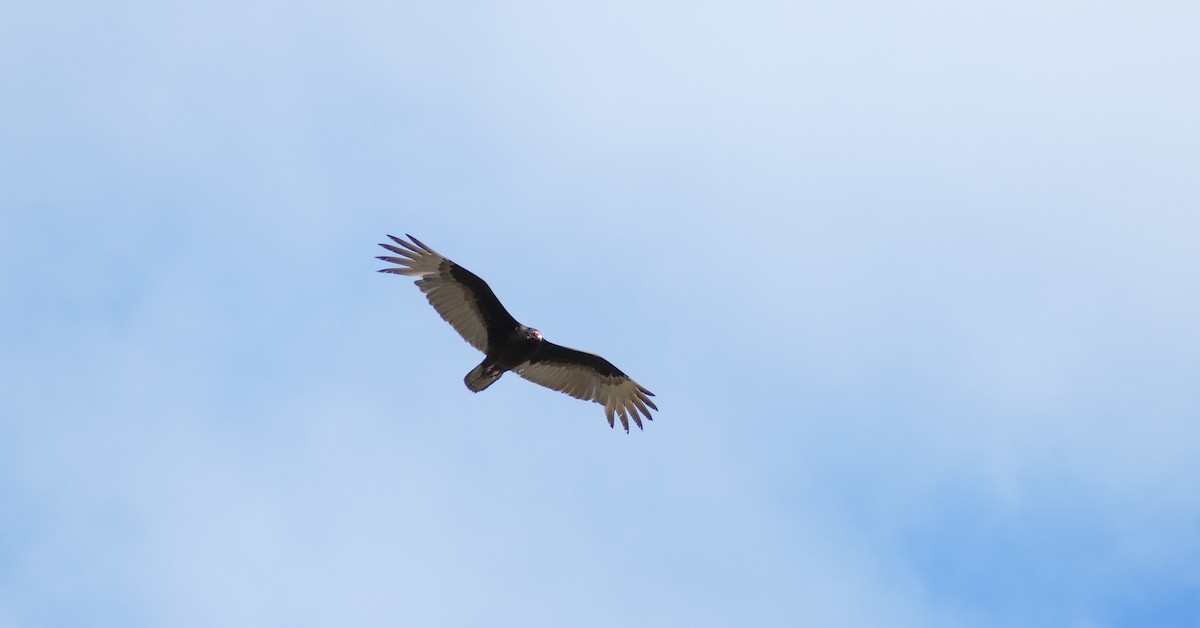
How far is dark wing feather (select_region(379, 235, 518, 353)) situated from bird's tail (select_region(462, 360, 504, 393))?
36 cm

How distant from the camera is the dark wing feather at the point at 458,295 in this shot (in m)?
26.2

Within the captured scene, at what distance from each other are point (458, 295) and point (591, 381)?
298 cm

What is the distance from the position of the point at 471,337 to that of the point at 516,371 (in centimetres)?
113

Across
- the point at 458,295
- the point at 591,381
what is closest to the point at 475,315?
the point at 458,295

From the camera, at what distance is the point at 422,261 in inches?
1031

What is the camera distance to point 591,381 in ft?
90.6

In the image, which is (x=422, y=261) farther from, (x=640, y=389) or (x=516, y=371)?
(x=640, y=389)

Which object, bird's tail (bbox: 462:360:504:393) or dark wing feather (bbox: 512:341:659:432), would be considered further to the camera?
dark wing feather (bbox: 512:341:659:432)

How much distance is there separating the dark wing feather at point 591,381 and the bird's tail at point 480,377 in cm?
85

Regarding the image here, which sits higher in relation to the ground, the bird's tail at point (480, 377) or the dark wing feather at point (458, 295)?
the dark wing feather at point (458, 295)

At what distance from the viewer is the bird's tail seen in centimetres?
2603

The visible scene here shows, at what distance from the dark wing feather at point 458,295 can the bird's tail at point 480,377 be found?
1.17 ft

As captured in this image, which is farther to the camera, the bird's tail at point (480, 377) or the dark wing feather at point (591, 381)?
the dark wing feather at point (591, 381)

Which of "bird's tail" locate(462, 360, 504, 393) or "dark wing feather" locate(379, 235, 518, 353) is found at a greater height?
"dark wing feather" locate(379, 235, 518, 353)
